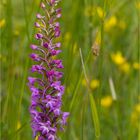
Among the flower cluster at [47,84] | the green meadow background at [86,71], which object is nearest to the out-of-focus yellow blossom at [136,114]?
the green meadow background at [86,71]

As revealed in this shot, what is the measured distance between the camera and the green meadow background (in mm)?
1873

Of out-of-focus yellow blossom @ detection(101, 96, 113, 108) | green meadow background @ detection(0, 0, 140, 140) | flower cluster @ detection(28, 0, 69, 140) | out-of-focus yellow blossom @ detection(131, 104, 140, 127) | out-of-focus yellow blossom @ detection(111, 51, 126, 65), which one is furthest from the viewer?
out-of-focus yellow blossom @ detection(111, 51, 126, 65)

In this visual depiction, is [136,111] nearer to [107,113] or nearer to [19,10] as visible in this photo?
[107,113]

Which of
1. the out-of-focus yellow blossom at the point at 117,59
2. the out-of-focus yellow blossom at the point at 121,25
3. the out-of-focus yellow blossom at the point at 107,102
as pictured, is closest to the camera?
the out-of-focus yellow blossom at the point at 107,102

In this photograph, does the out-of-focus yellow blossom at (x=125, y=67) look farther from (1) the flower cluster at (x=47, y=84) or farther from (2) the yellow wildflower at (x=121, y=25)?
(1) the flower cluster at (x=47, y=84)

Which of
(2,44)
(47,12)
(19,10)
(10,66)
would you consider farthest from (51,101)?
(19,10)

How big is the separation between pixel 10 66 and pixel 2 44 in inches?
12.9

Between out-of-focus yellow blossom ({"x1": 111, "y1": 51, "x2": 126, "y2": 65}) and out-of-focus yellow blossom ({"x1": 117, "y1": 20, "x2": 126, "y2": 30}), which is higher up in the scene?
out-of-focus yellow blossom ({"x1": 117, "y1": 20, "x2": 126, "y2": 30})

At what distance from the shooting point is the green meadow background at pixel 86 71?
6.15 ft

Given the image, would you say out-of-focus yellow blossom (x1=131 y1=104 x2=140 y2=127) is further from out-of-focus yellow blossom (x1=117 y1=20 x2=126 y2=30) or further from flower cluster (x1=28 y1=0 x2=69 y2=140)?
flower cluster (x1=28 y1=0 x2=69 y2=140)

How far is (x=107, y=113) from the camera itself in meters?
3.40

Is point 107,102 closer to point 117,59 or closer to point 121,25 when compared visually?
point 117,59

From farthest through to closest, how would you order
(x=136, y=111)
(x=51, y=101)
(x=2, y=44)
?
(x=136, y=111) → (x=2, y=44) → (x=51, y=101)

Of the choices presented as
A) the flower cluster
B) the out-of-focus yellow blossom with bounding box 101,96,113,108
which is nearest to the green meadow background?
the out-of-focus yellow blossom with bounding box 101,96,113,108
